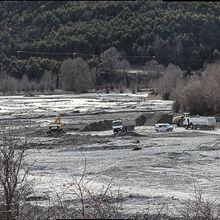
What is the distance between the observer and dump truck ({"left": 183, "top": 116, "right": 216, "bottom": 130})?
2308 inches

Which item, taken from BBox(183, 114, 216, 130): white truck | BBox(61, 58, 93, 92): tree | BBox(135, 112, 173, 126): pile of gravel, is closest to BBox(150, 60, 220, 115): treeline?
Answer: BBox(135, 112, 173, 126): pile of gravel

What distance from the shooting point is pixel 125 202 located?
67.5ft

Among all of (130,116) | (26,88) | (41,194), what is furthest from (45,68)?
(41,194)

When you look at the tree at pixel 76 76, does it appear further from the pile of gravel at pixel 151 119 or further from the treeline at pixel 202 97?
the pile of gravel at pixel 151 119

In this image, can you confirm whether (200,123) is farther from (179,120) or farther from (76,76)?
(76,76)

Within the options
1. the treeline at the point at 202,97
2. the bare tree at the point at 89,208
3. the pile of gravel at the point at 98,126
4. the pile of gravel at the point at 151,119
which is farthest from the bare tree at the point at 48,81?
the bare tree at the point at 89,208

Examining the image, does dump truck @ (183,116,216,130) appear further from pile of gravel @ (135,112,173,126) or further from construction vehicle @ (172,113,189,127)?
pile of gravel @ (135,112,173,126)

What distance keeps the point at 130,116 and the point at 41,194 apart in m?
54.1

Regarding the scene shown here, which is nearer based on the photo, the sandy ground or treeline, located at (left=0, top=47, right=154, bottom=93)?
the sandy ground

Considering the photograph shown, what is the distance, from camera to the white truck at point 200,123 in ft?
192

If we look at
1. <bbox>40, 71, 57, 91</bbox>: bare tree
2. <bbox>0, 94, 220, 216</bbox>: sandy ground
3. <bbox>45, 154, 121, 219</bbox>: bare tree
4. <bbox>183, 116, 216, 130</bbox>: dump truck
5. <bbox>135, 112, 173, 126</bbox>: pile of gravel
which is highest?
<bbox>45, 154, 121, 219</bbox>: bare tree

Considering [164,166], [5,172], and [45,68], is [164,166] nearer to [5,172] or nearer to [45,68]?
[5,172]

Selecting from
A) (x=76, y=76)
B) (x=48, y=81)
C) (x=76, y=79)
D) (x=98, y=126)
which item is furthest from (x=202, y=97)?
(x=48, y=81)

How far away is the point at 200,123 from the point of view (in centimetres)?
5925
